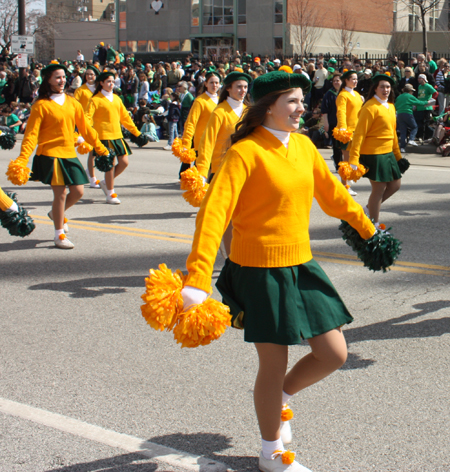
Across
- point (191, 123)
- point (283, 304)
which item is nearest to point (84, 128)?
point (191, 123)

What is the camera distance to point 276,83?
2938 millimetres

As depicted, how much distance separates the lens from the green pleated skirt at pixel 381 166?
24.4 ft

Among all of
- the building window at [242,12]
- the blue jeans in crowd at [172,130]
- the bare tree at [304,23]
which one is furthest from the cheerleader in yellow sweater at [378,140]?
the building window at [242,12]

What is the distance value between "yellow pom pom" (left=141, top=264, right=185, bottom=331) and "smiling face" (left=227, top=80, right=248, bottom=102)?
390 centimetres

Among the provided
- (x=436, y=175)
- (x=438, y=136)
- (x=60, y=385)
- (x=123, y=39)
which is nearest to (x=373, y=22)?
(x=123, y=39)

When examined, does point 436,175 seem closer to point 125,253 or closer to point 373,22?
point 125,253

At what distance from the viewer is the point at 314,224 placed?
8703 millimetres

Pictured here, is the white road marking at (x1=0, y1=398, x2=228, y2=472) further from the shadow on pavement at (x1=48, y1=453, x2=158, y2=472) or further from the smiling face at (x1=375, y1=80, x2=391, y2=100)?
the smiling face at (x1=375, y1=80, x2=391, y2=100)

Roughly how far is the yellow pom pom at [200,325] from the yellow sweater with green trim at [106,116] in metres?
7.50

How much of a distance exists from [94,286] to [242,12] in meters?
48.8

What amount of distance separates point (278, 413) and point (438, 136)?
14.1 metres

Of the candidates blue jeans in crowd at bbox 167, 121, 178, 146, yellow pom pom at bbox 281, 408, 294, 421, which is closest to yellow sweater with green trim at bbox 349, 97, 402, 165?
yellow pom pom at bbox 281, 408, 294, 421

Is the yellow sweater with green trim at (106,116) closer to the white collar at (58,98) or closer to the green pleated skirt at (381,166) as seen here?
the white collar at (58,98)

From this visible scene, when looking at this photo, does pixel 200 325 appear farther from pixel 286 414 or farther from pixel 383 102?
pixel 383 102
